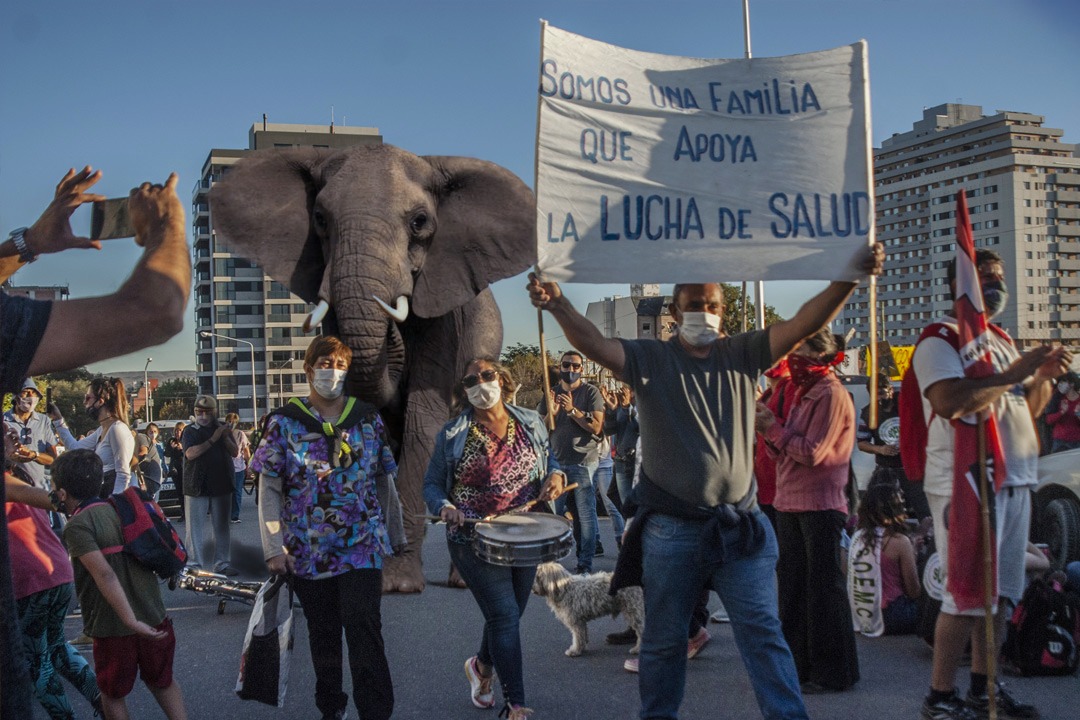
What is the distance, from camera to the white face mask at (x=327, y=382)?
17.7 feet

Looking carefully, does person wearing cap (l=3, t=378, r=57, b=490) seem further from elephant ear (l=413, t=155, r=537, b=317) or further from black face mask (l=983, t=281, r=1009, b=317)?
black face mask (l=983, t=281, r=1009, b=317)

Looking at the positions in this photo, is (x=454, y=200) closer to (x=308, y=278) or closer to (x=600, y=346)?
(x=308, y=278)

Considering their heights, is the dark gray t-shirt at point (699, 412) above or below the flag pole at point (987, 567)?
above

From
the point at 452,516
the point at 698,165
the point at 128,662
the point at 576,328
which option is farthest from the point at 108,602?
the point at 698,165

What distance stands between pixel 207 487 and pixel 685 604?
7.04m

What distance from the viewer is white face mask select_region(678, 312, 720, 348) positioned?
15.0ft

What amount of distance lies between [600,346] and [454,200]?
259 inches

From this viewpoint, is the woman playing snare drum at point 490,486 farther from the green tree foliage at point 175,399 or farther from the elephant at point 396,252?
the green tree foliage at point 175,399

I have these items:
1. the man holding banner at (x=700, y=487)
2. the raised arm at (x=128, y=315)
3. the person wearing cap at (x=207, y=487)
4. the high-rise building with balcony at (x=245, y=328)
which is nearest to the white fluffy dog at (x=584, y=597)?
the man holding banner at (x=700, y=487)

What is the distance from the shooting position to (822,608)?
19.3 feet

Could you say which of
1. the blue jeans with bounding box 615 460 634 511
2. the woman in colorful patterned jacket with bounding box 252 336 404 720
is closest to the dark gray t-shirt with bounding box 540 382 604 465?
the blue jeans with bounding box 615 460 634 511

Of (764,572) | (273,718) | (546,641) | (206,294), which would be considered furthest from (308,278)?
(206,294)

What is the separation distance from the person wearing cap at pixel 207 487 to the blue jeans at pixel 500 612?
5437mm

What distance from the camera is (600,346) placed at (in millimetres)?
4480
